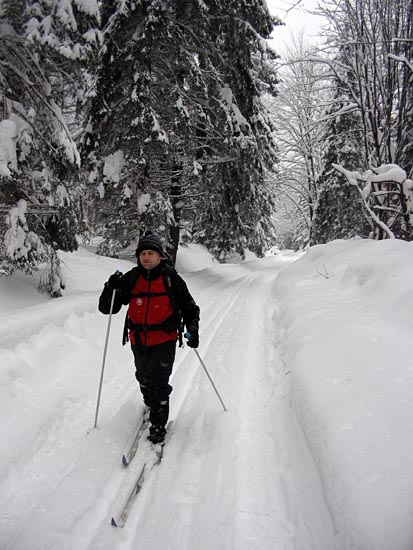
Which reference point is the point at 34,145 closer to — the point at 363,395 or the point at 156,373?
the point at 156,373

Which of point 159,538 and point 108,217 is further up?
Result: point 108,217

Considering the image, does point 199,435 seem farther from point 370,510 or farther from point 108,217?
point 108,217

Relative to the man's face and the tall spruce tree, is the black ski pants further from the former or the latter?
the tall spruce tree

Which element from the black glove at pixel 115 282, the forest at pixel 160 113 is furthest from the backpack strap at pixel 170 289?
the forest at pixel 160 113

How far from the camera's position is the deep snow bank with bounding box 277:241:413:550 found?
187 cm

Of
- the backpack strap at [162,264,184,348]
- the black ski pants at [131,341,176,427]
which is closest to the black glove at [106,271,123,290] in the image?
the backpack strap at [162,264,184,348]

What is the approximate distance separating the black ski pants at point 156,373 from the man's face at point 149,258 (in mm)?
846

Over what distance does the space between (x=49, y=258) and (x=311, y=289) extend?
20.6 ft

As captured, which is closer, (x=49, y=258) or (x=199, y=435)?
(x=199, y=435)

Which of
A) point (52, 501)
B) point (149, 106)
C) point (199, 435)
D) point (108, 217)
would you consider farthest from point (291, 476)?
point (108, 217)

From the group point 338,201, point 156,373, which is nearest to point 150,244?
point 156,373

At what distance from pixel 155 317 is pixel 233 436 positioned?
1505 mm

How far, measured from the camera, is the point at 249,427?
3.43 metres

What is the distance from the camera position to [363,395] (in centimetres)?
285
